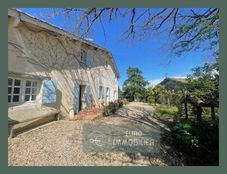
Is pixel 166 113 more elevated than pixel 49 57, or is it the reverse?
pixel 49 57

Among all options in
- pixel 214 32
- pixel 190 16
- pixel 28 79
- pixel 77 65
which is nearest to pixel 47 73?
pixel 28 79

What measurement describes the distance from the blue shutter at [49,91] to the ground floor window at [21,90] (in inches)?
15.6

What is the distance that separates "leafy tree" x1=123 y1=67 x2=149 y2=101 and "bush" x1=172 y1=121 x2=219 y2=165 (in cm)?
2399

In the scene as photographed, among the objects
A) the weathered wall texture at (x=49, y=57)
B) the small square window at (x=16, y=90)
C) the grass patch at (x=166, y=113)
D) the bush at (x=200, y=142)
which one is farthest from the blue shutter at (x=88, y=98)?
the bush at (x=200, y=142)

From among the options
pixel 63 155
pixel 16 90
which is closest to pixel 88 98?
pixel 16 90

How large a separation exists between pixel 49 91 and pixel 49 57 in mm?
1675

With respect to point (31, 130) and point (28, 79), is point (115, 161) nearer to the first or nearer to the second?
point (31, 130)

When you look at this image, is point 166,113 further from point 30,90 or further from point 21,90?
point 21,90

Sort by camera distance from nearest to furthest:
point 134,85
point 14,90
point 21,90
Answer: point 14,90 → point 21,90 → point 134,85

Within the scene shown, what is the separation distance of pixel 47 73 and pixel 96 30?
374cm

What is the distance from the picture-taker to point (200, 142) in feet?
Result: 17.5

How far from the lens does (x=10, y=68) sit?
5.72 meters

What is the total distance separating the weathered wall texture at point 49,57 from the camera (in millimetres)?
6094

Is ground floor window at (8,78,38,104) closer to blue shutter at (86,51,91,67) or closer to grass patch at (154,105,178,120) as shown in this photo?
blue shutter at (86,51,91,67)
